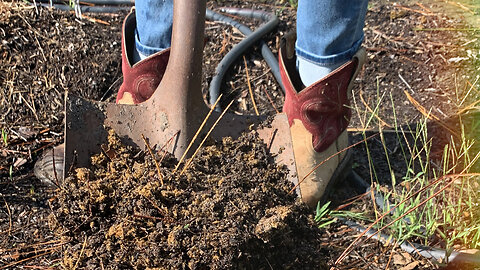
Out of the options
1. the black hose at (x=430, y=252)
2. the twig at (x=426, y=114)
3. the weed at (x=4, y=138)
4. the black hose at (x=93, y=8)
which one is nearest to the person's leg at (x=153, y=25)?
the weed at (x=4, y=138)

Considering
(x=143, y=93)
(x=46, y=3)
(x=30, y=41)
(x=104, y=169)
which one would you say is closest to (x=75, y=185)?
(x=104, y=169)

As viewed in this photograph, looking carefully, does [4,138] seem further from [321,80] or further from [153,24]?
[321,80]

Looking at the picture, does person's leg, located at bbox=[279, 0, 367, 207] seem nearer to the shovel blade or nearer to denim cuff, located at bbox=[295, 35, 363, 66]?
denim cuff, located at bbox=[295, 35, 363, 66]

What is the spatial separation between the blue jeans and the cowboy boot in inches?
3.2

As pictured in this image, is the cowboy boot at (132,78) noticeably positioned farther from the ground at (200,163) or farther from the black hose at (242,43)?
the black hose at (242,43)

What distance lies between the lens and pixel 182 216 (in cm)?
144

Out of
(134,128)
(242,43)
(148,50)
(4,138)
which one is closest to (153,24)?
(148,50)

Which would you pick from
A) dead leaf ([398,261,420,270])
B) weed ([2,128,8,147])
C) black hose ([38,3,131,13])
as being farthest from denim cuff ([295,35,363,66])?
black hose ([38,3,131,13])

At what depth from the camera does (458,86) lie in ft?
9.11

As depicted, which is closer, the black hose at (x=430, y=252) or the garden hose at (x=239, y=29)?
the black hose at (x=430, y=252)

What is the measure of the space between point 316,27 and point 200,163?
23.7 inches

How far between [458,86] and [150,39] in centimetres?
156

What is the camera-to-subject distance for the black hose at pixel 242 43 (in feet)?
8.69

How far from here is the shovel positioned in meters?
1.59
